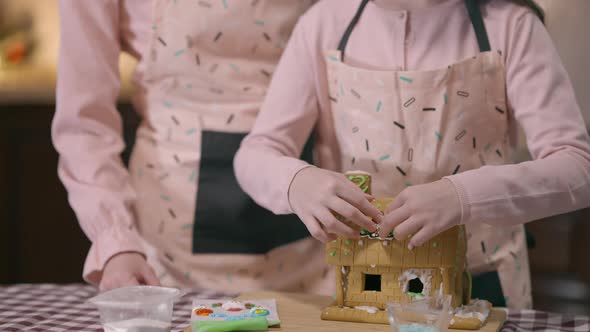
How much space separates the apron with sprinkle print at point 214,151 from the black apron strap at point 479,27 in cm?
34

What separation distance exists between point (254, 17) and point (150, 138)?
0.29m

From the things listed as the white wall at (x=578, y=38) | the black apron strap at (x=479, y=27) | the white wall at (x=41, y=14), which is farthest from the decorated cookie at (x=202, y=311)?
the white wall at (x=41, y=14)

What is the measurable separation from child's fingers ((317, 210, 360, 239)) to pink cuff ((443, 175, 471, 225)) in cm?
13

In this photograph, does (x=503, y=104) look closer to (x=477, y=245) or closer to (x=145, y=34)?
(x=477, y=245)

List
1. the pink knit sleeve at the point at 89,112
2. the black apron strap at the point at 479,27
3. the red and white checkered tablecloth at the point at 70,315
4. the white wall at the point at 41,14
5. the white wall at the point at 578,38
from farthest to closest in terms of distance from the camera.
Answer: the white wall at the point at 41,14
the white wall at the point at 578,38
the pink knit sleeve at the point at 89,112
the black apron strap at the point at 479,27
the red and white checkered tablecloth at the point at 70,315

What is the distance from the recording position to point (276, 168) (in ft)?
3.73

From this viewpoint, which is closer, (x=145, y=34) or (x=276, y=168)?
(x=276, y=168)

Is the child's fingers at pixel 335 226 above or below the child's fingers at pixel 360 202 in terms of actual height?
below

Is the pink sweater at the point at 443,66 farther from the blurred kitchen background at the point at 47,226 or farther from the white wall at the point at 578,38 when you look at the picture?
the blurred kitchen background at the point at 47,226

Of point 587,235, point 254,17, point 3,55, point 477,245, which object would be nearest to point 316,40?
point 254,17

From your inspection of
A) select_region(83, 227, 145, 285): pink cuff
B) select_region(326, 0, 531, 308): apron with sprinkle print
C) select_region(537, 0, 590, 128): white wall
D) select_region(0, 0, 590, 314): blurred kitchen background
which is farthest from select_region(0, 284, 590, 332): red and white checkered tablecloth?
select_region(0, 0, 590, 314): blurred kitchen background

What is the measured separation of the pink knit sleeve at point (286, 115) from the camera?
4.05ft

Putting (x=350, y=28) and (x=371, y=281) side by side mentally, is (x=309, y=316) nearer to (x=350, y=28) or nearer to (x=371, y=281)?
(x=371, y=281)

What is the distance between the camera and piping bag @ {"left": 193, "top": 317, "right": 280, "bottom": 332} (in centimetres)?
93
